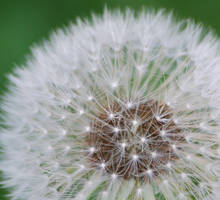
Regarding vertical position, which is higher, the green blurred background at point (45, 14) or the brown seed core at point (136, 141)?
the green blurred background at point (45, 14)

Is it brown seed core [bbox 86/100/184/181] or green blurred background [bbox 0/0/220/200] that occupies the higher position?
green blurred background [bbox 0/0/220/200]

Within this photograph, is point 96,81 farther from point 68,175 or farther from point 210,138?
point 210,138

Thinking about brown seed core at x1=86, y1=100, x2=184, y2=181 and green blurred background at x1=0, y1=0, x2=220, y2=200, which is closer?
brown seed core at x1=86, y1=100, x2=184, y2=181

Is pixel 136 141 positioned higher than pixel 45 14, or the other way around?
pixel 45 14

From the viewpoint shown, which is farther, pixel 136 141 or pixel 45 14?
pixel 45 14

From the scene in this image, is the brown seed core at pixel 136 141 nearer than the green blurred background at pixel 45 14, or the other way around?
the brown seed core at pixel 136 141

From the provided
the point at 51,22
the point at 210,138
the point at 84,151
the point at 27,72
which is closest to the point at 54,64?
the point at 27,72
